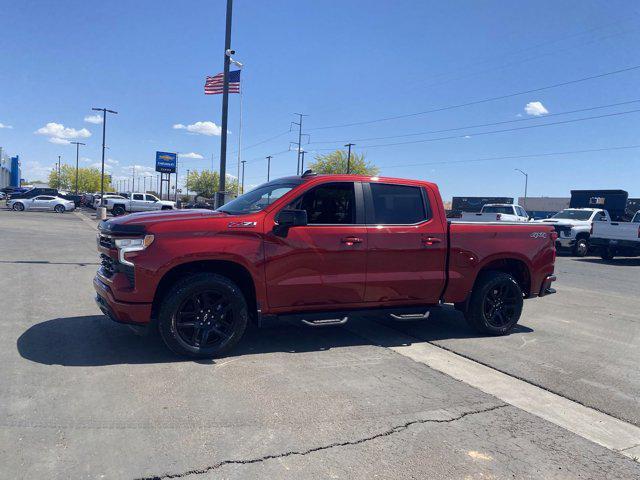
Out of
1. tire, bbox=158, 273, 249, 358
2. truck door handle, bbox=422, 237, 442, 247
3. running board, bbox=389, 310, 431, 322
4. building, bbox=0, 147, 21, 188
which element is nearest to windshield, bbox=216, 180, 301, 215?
tire, bbox=158, 273, 249, 358

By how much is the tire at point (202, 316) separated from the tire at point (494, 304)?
9.85 feet

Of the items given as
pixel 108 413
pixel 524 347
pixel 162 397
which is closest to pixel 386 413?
pixel 162 397

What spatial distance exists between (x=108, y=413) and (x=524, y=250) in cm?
521

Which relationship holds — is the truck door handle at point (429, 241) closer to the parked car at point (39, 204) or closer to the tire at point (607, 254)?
the tire at point (607, 254)

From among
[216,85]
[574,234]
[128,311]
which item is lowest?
[128,311]

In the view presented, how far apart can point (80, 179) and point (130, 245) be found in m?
123

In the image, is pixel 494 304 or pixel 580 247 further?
pixel 580 247

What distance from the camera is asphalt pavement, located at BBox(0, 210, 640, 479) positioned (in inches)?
123

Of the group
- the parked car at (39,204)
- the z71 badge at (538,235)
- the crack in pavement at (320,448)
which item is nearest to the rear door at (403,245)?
the z71 badge at (538,235)

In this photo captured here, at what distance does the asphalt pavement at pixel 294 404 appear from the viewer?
3133 millimetres

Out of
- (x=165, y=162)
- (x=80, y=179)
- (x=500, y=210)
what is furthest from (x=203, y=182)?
(x=500, y=210)

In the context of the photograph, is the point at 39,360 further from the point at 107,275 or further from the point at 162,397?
the point at 162,397

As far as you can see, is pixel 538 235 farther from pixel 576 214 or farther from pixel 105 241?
pixel 576 214

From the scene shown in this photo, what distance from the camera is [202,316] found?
4.91 m
